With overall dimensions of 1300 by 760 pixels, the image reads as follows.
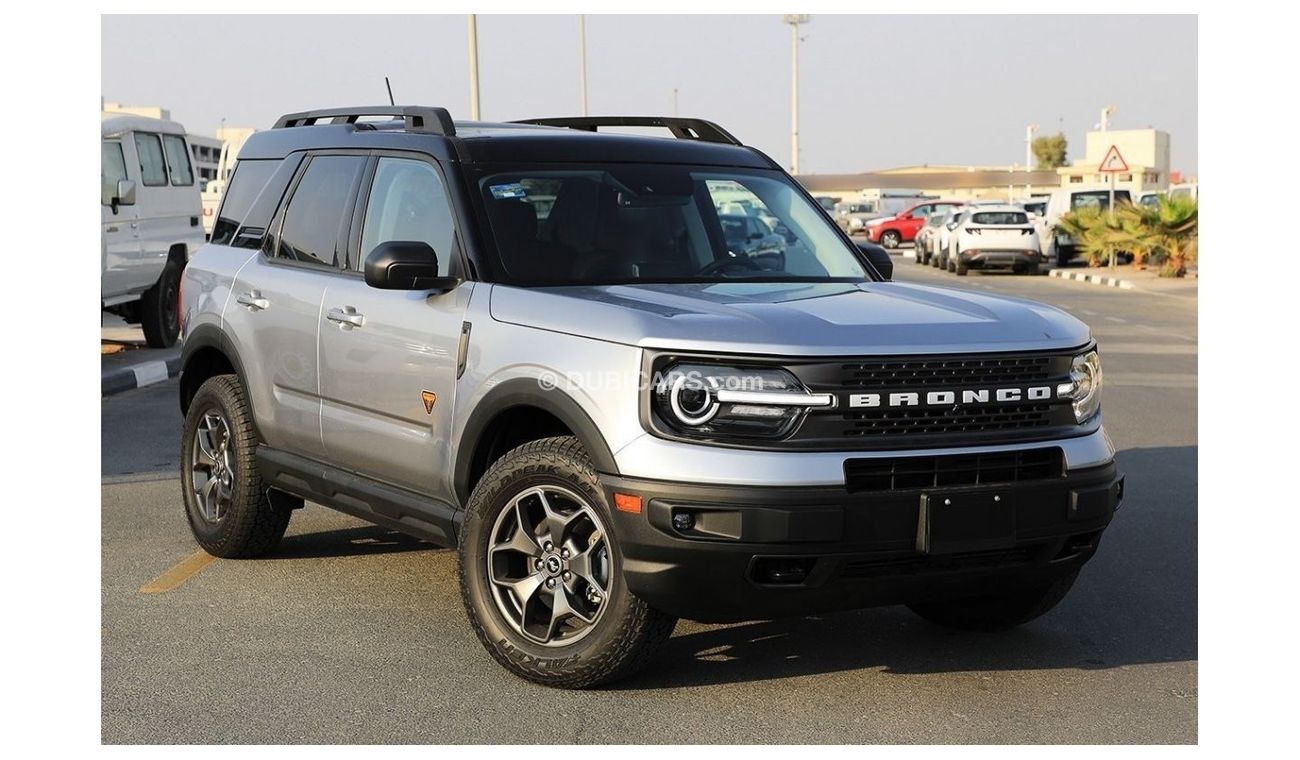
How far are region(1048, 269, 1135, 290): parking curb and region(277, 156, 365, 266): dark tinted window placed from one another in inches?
976

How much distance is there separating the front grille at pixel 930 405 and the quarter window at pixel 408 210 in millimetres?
1653

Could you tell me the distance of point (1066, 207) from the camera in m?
39.8

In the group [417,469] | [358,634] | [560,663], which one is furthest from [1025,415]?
[358,634]

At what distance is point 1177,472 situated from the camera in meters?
9.82

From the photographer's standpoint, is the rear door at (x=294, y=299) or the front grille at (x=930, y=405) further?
the rear door at (x=294, y=299)

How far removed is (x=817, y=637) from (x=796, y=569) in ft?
3.68

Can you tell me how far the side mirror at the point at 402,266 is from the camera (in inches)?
224

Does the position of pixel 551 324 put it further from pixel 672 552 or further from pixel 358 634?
pixel 358 634

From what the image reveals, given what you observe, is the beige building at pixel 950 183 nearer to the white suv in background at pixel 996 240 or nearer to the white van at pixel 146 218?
the white suv in background at pixel 996 240

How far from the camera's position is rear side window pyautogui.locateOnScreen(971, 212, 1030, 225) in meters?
35.0

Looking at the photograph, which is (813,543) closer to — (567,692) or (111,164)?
(567,692)

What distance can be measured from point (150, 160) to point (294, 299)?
11.2 m

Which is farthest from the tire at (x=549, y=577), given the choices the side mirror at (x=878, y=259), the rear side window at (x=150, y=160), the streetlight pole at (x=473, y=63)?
the streetlight pole at (x=473, y=63)

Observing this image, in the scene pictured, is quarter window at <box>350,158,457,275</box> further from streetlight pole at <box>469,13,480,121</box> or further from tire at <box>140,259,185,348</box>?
streetlight pole at <box>469,13,480,121</box>
